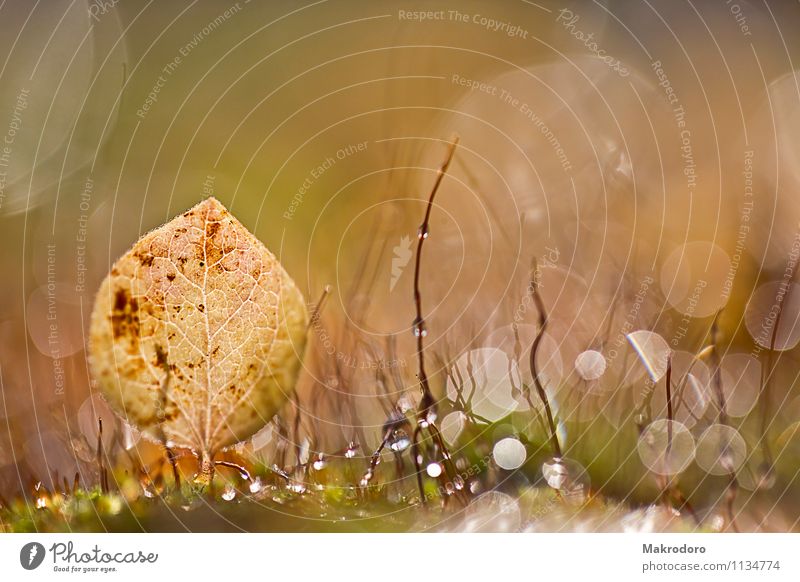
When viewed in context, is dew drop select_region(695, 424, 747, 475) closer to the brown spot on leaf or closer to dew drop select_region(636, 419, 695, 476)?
dew drop select_region(636, 419, 695, 476)

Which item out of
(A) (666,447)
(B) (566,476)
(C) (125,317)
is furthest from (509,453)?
(C) (125,317)

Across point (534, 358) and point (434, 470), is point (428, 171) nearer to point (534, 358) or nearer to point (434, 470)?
point (534, 358)

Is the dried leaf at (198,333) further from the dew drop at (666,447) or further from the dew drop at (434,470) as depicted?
the dew drop at (666,447)

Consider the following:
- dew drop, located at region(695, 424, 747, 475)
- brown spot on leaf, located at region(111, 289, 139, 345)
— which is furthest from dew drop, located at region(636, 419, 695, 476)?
brown spot on leaf, located at region(111, 289, 139, 345)

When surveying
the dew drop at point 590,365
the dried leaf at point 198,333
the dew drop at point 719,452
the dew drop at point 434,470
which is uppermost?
the dried leaf at point 198,333

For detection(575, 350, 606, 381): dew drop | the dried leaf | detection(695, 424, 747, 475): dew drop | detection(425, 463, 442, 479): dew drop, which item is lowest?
detection(695, 424, 747, 475): dew drop

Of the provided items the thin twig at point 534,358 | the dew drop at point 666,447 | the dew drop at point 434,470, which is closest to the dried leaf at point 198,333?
the dew drop at point 434,470
